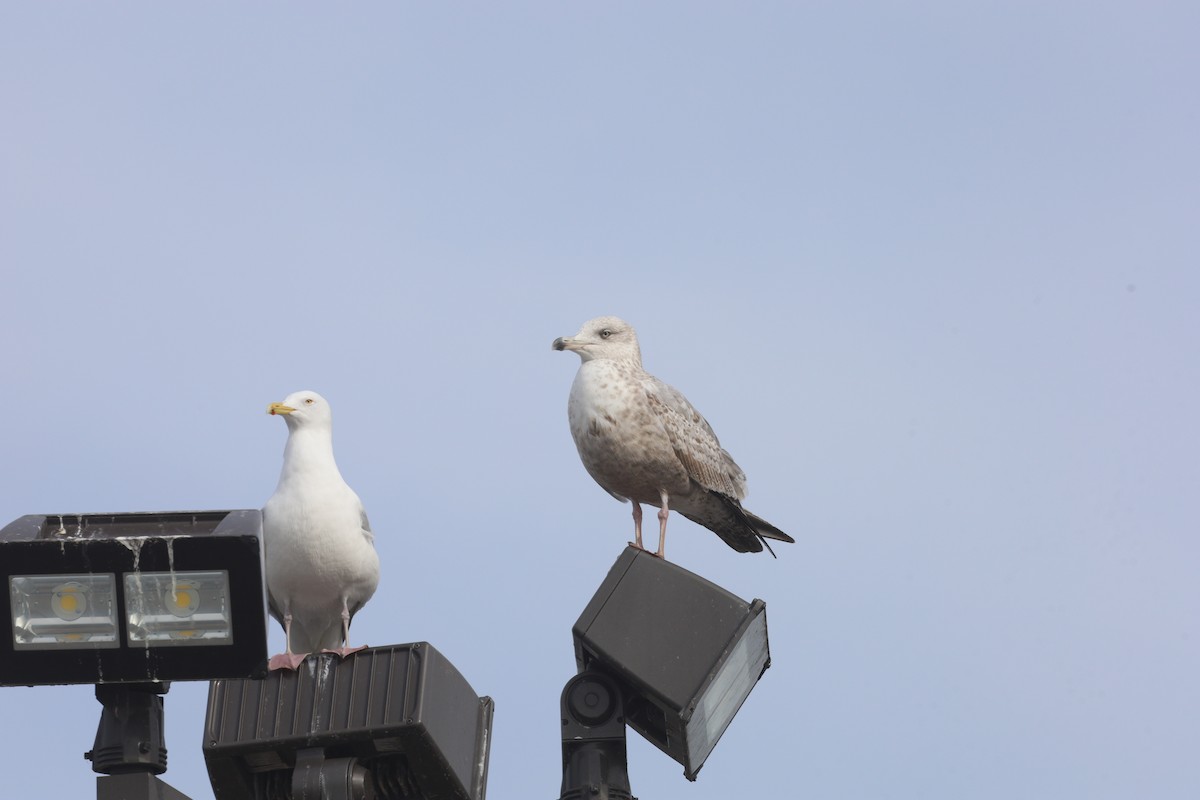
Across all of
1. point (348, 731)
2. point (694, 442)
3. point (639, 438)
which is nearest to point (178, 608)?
point (348, 731)

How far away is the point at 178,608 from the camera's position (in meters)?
3.56

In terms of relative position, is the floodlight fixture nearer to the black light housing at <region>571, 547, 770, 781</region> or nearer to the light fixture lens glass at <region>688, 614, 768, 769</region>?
the black light housing at <region>571, 547, 770, 781</region>

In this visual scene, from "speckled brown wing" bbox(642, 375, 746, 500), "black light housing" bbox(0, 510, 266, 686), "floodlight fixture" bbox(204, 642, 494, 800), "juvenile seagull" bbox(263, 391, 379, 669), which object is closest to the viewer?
"black light housing" bbox(0, 510, 266, 686)

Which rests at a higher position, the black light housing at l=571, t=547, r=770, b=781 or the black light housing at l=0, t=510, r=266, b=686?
the black light housing at l=0, t=510, r=266, b=686

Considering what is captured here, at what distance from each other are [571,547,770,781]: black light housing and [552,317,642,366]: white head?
5.52m

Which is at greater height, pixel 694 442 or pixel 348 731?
pixel 348 731

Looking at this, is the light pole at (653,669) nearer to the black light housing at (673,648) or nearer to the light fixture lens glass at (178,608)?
the black light housing at (673,648)

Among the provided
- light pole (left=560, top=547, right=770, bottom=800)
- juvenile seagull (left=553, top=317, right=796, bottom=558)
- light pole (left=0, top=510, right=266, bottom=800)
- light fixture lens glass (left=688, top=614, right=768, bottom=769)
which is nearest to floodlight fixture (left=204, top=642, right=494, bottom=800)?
light pole (left=560, top=547, right=770, bottom=800)

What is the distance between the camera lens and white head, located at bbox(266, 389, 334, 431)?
28.6 feet

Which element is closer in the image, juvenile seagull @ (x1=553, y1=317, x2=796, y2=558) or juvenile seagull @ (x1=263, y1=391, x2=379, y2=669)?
juvenile seagull @ (x1=263, y1=391, x2=379, y2=669)

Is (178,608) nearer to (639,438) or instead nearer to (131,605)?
(131,605)

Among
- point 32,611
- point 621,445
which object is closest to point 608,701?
point 32,611

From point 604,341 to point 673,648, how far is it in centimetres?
589

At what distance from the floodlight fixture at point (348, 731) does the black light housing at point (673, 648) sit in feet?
1.39
